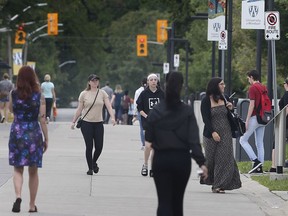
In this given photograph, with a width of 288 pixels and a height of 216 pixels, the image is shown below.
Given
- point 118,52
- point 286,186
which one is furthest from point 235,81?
point 118,52

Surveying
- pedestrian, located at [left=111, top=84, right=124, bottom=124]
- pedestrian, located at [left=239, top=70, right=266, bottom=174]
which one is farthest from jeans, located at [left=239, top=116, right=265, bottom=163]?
pedestrian, located at [left=111, top=84, right=124, bottom=124]

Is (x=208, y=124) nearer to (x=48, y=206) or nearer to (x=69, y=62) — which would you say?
(x=48, y=206)

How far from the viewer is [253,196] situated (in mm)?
16547

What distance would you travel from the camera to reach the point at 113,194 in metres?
16.1

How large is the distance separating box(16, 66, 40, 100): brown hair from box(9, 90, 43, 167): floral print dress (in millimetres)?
58

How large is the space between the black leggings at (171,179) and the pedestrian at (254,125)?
9222 millimetres

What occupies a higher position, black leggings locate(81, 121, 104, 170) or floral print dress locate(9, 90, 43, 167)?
floral print dress locate(9, 90, 43, 167)

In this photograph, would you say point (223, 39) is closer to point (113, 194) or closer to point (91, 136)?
point (91, 136)

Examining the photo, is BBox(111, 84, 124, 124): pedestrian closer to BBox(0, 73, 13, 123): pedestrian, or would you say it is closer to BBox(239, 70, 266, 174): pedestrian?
BBox(0, 73, 13, 123): pedestrian

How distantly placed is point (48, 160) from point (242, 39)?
22365 millimetres

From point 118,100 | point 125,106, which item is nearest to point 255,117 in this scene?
point 118,100

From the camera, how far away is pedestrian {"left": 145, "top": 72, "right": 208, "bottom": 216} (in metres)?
10.2

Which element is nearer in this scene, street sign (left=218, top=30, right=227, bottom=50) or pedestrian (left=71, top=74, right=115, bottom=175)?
pedestrian (left=71, top=74, right=115, bottom=175)

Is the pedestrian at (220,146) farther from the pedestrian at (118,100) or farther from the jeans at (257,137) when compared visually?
the pedestrian at (118,100)
